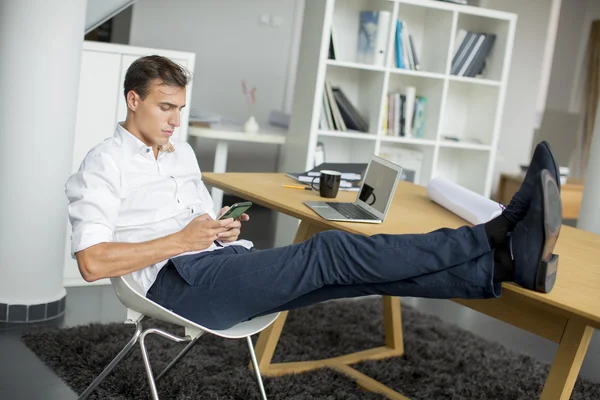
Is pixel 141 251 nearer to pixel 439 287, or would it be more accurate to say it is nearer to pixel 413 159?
pixel 439 287

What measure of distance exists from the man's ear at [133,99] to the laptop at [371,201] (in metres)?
0.66

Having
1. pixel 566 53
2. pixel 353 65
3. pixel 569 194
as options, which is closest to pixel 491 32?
pixel 353 65

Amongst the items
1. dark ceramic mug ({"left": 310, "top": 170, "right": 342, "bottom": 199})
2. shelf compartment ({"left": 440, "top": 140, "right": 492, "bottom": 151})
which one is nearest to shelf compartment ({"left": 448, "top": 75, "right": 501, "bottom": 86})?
shelf compartment ({"left": 440, "top": 140, "right": 492, "bottom": 151})

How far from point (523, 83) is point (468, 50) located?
2.58 metres

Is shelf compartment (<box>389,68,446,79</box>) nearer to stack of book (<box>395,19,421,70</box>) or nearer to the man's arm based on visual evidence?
stack of book (<box>395,19,421,70</box>)

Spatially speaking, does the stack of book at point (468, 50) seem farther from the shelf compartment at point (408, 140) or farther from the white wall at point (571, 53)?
the white wall at point (571, 53)

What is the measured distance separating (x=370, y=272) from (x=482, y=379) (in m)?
1.38

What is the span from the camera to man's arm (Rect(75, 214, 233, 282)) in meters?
1.99

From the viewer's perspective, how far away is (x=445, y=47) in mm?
4793

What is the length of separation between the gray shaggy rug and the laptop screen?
2.44 ft

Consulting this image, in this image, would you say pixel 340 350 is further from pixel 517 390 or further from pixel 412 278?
pixel 412 278

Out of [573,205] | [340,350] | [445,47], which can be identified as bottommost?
[340,350]

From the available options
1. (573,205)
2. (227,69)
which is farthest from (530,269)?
(227,69)

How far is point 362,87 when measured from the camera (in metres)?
4.90
